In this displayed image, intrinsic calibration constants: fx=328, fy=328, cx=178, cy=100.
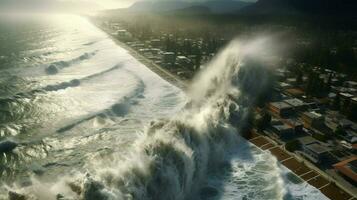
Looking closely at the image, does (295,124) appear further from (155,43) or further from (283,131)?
(155,43)

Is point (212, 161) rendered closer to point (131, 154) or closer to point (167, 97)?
point (131, 154)

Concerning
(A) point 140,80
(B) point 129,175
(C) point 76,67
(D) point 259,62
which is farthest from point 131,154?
(C) point 76,67

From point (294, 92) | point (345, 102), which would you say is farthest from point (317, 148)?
point (294, 92)

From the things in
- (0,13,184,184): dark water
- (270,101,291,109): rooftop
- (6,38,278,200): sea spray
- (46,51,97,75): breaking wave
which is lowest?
(0,13,184,184): dark water

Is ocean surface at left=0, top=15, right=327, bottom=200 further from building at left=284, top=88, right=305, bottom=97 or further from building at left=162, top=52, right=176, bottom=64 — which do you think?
building at left=162, top=52, right=176, bottom=64

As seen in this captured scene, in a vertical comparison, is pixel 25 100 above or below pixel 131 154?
below

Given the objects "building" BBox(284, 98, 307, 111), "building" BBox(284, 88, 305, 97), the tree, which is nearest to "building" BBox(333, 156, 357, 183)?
the tree

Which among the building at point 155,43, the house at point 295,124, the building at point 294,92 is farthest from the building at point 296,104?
the building at point 155,43
